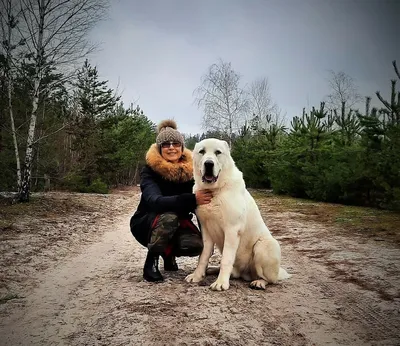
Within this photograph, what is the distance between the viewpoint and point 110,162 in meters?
22.5

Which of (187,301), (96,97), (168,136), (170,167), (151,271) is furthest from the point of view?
(96,97)

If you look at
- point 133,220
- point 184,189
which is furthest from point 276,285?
point 133,220

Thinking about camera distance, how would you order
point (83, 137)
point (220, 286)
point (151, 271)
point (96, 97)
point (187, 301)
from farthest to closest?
point (96, 97) < point (83, 137) < point (151, 271) < point (220, 286) < point (187, 301)

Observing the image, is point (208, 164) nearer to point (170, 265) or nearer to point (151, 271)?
point (151, 271)

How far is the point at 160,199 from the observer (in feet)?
11.7

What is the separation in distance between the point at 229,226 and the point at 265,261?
22.9 inches

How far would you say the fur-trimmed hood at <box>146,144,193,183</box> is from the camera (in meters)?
3.82

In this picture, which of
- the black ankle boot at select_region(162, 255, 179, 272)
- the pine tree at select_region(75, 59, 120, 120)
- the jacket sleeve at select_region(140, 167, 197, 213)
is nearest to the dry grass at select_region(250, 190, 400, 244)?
the black ankle boot at select_region(162, 255, 179, 272)

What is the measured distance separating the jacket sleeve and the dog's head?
0.27 metres

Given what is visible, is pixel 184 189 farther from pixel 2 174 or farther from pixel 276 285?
pixel 2 174

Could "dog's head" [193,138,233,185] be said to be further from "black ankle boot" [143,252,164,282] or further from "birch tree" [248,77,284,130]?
"birch tree" [248,77,284,130]


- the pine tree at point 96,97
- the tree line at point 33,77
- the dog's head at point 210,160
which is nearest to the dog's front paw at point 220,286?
the dog's head at point 210,160

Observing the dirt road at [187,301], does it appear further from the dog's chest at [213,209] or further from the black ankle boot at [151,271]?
the dog's chest at [213,209]

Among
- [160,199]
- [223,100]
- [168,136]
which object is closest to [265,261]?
[160,199]
